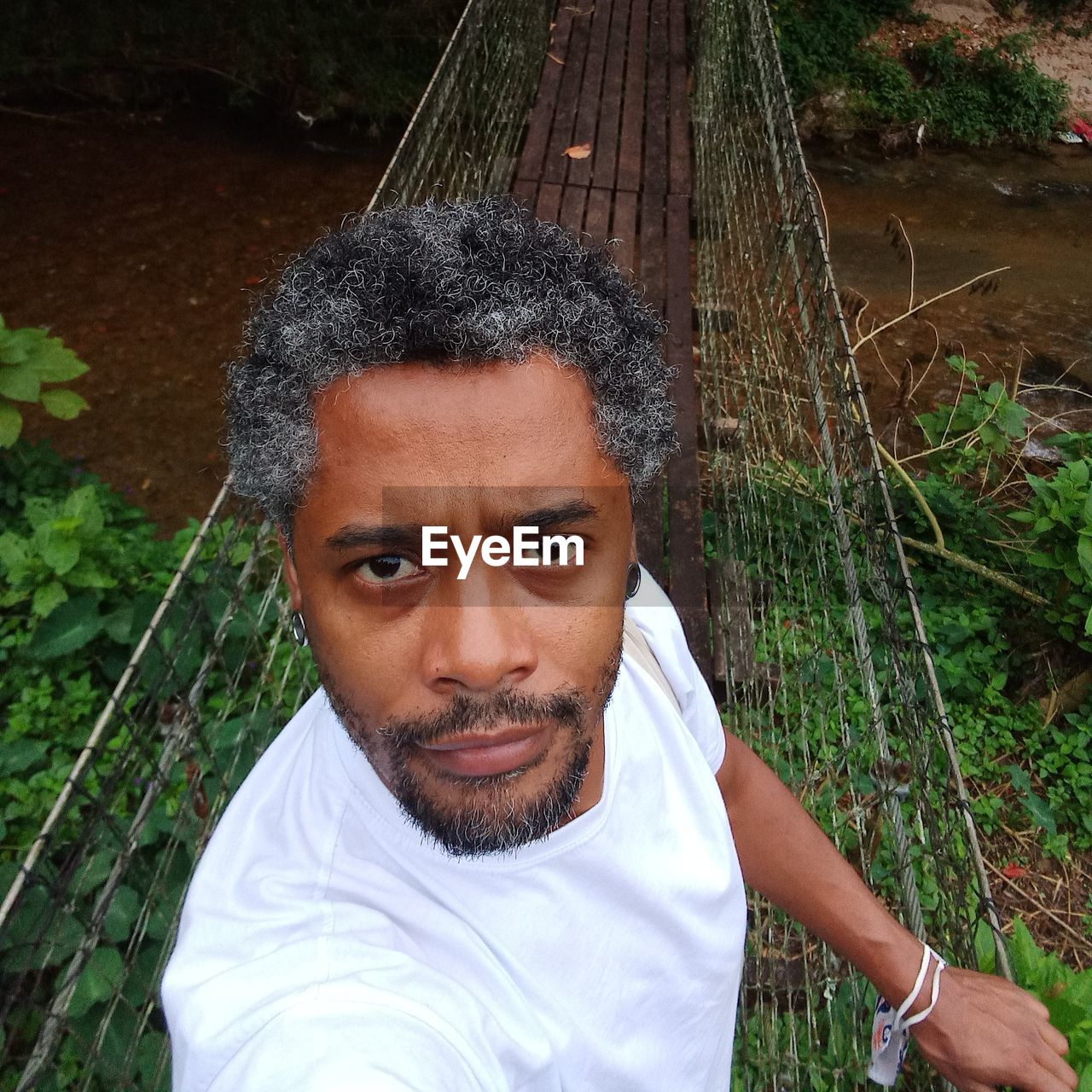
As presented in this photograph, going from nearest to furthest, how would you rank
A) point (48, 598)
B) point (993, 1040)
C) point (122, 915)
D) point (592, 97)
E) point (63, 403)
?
point (993, 1040)
point (122, 915)
point (48, 598)
point (63, 403)
point (592, 97)

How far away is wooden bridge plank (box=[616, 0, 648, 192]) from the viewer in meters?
3.76

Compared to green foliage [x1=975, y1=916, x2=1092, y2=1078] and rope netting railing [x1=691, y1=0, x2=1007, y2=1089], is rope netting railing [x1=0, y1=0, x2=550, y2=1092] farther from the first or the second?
green foliage [x1=975, y1=916, x2=1092, y2=1078]

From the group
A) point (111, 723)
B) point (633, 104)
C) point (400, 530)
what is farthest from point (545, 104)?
point (400, 530)

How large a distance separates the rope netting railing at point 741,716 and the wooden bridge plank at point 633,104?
440 millimetres

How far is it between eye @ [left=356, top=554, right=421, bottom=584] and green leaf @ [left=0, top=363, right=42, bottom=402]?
2424 mm

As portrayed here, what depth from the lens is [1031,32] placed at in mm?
7852

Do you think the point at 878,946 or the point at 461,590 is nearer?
the point at 461,590

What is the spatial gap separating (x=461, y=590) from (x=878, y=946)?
0.95m

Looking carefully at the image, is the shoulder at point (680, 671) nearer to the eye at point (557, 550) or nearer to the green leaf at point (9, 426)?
the eye at point (557, 550)

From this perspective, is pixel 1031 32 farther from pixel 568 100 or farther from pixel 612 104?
pixel 568 100

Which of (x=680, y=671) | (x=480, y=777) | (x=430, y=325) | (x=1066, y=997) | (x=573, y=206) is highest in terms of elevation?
(x=430, y=325)

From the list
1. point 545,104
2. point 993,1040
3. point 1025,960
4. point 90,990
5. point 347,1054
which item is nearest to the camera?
point 347,1054

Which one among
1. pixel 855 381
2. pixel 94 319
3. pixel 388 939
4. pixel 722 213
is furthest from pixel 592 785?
pixel 94 319

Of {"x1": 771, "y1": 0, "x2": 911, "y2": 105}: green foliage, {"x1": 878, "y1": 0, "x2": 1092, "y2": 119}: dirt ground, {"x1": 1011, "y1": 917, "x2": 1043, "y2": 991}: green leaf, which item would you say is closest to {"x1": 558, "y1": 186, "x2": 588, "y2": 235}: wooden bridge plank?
{"x1": 1011, "y1": 917, "x2": 1043, "y2": 991}: green leaf
